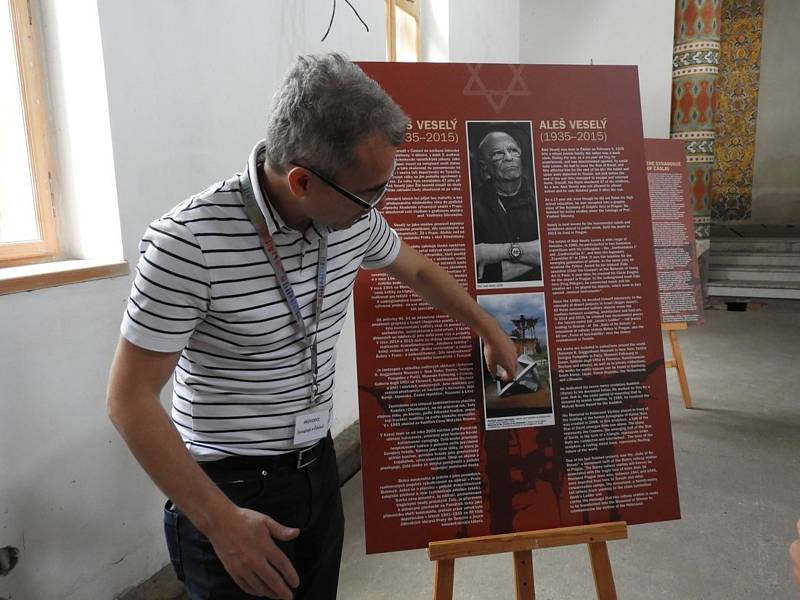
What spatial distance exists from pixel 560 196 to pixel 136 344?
1.10 metres

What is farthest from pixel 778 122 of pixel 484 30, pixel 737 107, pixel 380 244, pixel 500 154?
pixel 380 244

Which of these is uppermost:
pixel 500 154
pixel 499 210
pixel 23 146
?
pixel 23 146

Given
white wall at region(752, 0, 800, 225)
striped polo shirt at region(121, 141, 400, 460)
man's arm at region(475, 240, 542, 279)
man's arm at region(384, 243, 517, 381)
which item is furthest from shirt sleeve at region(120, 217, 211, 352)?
white wall at region(752, 0, 800, 225)

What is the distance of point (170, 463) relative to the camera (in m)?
0.97

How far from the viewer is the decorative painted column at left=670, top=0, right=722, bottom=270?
7.25m

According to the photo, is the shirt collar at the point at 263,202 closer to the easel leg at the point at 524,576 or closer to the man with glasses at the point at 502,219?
the man with glasses at the point at 502,219

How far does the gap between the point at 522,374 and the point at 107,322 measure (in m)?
1.24

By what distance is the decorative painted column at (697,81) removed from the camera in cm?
725

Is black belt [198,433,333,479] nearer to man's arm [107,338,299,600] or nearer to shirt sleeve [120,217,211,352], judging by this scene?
man's arm [107,338,299,600]

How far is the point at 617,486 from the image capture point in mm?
1592

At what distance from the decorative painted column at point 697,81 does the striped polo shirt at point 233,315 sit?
714cm

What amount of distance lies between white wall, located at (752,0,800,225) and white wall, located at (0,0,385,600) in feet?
31.9

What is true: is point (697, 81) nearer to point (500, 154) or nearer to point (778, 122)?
point (778, 122)

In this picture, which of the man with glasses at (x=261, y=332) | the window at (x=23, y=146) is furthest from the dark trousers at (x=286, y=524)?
the window at (x=23, y=146)
